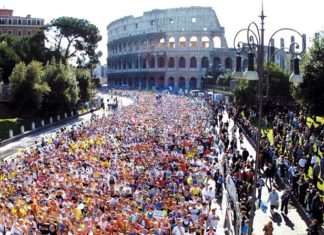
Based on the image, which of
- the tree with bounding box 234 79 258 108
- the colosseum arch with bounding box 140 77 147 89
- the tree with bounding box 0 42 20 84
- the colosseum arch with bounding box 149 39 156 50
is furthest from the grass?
the colosseum arch with bounding box 140 77 147 89

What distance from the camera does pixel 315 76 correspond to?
94.9 feet

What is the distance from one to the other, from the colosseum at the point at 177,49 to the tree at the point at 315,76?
71744 millimetres

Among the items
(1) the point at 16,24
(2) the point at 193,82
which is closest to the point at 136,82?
(2) the point at 193,82

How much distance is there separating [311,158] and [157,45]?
294 ft

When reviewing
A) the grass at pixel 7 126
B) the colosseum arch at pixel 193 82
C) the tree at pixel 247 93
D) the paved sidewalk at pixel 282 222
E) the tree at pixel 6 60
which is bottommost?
the paved sidewalk at pixel 282 222

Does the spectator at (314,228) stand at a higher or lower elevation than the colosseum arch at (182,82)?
lower

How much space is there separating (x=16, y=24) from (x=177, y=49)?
3616 centimetres

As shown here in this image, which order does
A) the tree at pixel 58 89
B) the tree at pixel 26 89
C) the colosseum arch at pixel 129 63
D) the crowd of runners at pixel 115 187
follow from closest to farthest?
1. the crowd of runners at pixel 115 187
2. the tree at pixel 26 89
3. the tree at pixel 58 89
4. the colosseum arch at pixel 129 63

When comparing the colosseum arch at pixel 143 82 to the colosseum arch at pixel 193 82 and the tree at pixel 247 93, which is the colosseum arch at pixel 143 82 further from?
the tree at pixel 247 93

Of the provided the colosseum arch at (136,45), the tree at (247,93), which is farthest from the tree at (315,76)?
the colosseum arch at (136,45)

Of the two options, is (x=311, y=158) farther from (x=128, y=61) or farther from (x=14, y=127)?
(x=128, y=61)

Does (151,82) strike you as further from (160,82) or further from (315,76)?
(315,76)

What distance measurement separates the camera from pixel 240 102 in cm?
4634

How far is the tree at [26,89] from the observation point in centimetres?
4375
